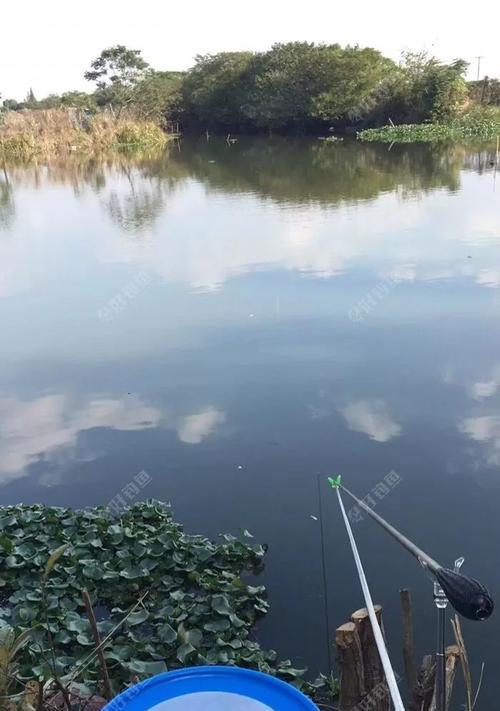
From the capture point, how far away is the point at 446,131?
22.1 m

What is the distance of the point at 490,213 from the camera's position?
9.20 m

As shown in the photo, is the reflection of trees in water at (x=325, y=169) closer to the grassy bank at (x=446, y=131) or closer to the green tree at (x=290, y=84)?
the grassy bank at (x=446, y=131)

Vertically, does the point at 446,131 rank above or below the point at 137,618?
above

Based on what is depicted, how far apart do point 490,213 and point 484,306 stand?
4.10 meters

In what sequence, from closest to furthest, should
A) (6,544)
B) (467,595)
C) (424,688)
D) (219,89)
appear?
(467,595), (424,688), (6,544), (219,89)

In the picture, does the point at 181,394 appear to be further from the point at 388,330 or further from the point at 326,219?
the point at 326,219

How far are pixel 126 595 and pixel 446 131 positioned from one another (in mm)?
22257

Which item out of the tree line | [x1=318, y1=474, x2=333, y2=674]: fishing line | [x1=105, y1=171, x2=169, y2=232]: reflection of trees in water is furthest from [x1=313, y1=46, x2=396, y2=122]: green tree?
[x1=318, y1=474, x2=333, y2=674]: fishing line

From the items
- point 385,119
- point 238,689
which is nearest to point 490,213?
point 238,689

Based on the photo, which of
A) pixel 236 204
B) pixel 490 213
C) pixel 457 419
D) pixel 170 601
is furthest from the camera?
pixel 236 204

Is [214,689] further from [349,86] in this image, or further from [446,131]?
[349,86]

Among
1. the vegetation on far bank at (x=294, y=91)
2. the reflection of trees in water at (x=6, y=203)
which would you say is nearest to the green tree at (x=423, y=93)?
the vegetation on far bank at (x=294, y=91)

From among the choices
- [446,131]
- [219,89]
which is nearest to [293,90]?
[219,89]

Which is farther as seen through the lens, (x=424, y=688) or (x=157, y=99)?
(x=157, y=99)
